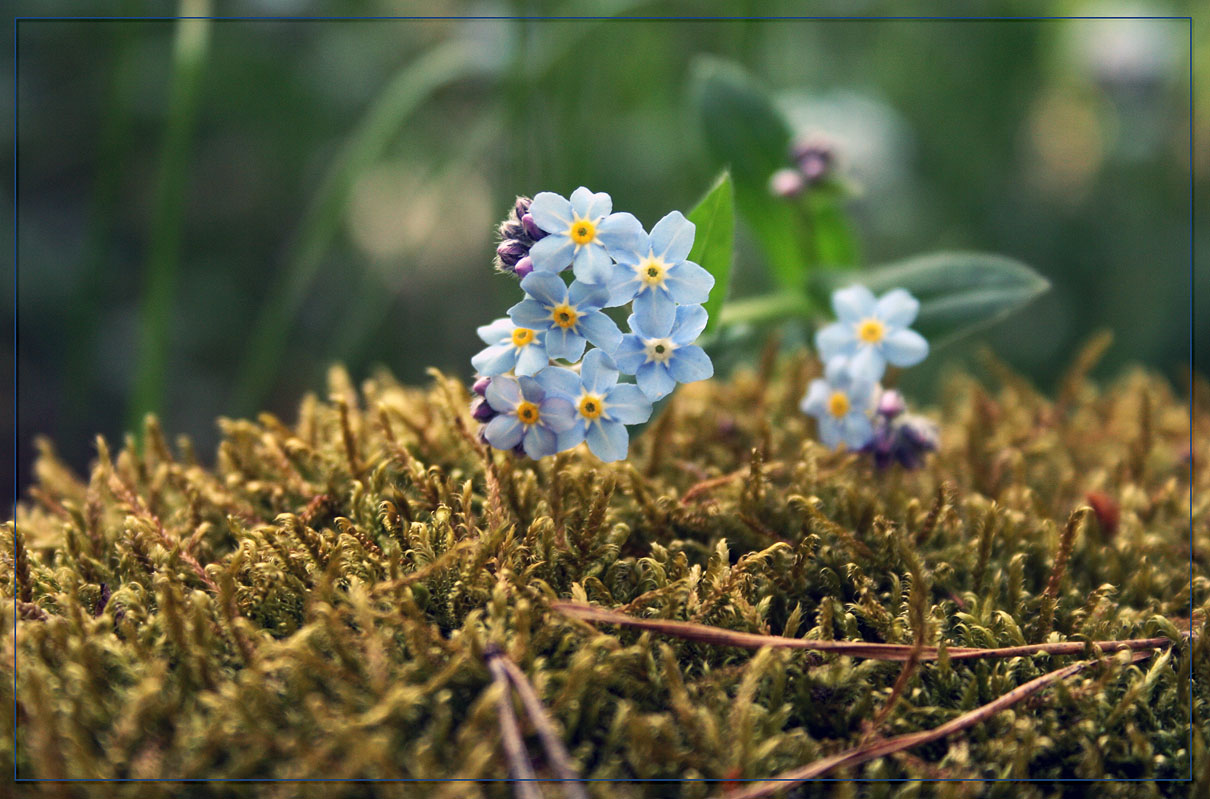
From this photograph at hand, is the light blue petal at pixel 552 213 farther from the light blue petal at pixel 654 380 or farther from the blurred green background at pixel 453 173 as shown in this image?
the blurred green background at pixel 453 173

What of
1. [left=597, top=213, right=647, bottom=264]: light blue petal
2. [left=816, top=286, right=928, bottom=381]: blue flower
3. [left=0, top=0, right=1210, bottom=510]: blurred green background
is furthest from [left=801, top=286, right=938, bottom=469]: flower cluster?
[left=0, top=0, right=1210, bottom=510]: blurred green background

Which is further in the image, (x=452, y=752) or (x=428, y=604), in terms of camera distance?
(x=428, y=604)

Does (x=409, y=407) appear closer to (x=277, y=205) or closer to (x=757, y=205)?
(x=757, y=205)

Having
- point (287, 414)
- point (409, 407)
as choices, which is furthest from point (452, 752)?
point (287, 414)

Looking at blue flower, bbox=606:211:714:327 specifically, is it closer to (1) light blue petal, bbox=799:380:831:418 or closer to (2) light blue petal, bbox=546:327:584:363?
(2) light blue petal, bbox=546:327:584:363

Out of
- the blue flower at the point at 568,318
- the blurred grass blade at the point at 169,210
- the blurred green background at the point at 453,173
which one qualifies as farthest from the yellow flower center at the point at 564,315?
the blurred green background at the point at 453,173
